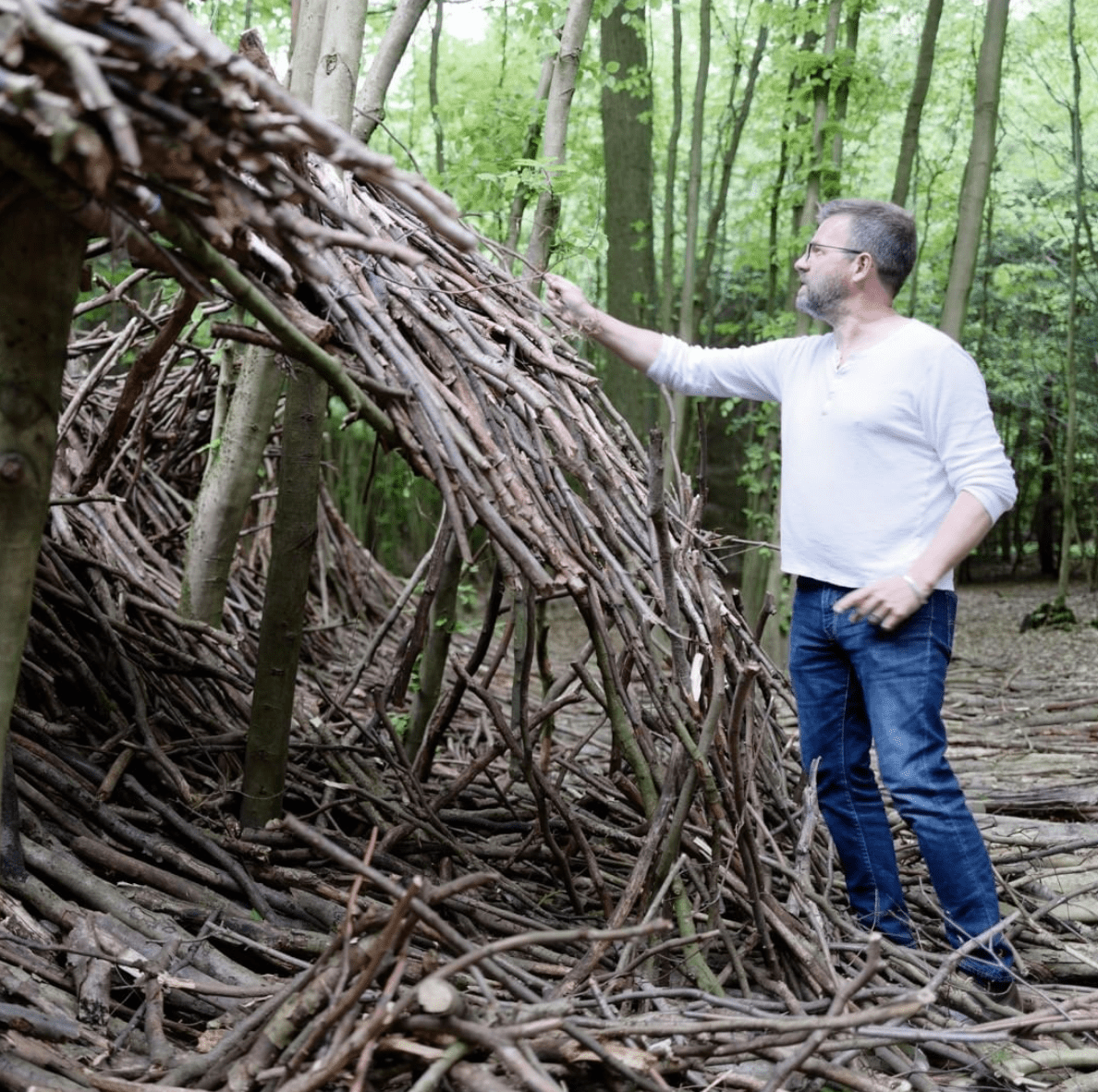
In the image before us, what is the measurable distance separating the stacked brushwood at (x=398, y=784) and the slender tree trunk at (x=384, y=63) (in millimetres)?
527

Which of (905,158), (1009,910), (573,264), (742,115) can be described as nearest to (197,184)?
(1009,910)

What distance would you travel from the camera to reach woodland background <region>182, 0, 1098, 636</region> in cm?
611

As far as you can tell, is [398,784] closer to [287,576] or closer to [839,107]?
[287,576]

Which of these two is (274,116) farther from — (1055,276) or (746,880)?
(1055,276)

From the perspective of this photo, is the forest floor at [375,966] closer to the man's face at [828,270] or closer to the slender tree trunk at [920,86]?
the man's face at [828,270]

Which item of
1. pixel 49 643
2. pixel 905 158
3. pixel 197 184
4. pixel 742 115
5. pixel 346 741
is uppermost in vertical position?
pixel 742 115

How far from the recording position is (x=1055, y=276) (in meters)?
14.3

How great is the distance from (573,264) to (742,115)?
233 inches

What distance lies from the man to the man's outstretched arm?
40cm

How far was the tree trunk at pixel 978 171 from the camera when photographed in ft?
20.4

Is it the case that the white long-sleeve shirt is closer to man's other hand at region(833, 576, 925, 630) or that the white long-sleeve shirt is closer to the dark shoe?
man's other hand at region(833, 576, 925, 630)

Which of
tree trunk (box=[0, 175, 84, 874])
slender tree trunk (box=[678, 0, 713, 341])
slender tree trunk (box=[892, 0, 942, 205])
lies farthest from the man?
slender tree trunk (box=[678, 0, 713, 341])

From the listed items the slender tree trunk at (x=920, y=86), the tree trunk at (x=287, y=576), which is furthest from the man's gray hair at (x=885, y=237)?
the slender tree trunk at (x=920, y=86)

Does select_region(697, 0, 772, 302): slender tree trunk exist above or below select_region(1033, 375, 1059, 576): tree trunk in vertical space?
above
